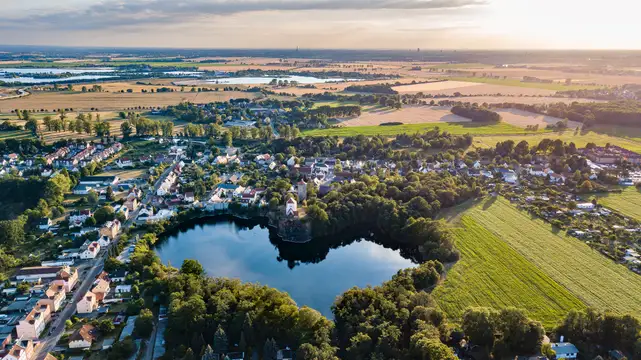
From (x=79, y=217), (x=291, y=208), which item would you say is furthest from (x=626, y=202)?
(x=79, y=217)

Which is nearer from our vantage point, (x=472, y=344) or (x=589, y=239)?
(x=472, y=344)

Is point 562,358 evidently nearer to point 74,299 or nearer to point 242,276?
point 242,276

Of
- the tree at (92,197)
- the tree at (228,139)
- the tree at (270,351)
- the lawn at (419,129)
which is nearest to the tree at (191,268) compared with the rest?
the tree at (270,351)

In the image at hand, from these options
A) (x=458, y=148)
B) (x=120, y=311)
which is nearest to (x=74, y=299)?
(x=120, y=311)

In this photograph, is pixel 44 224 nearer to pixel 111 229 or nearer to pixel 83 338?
pixel 111 229

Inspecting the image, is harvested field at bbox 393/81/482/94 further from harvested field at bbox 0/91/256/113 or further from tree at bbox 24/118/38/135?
tree at bbox 24/118/38/135

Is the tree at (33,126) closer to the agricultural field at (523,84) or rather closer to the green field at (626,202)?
the green field at (626,202)

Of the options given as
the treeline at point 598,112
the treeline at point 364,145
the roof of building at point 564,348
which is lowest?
the roof of building at point 564,348
